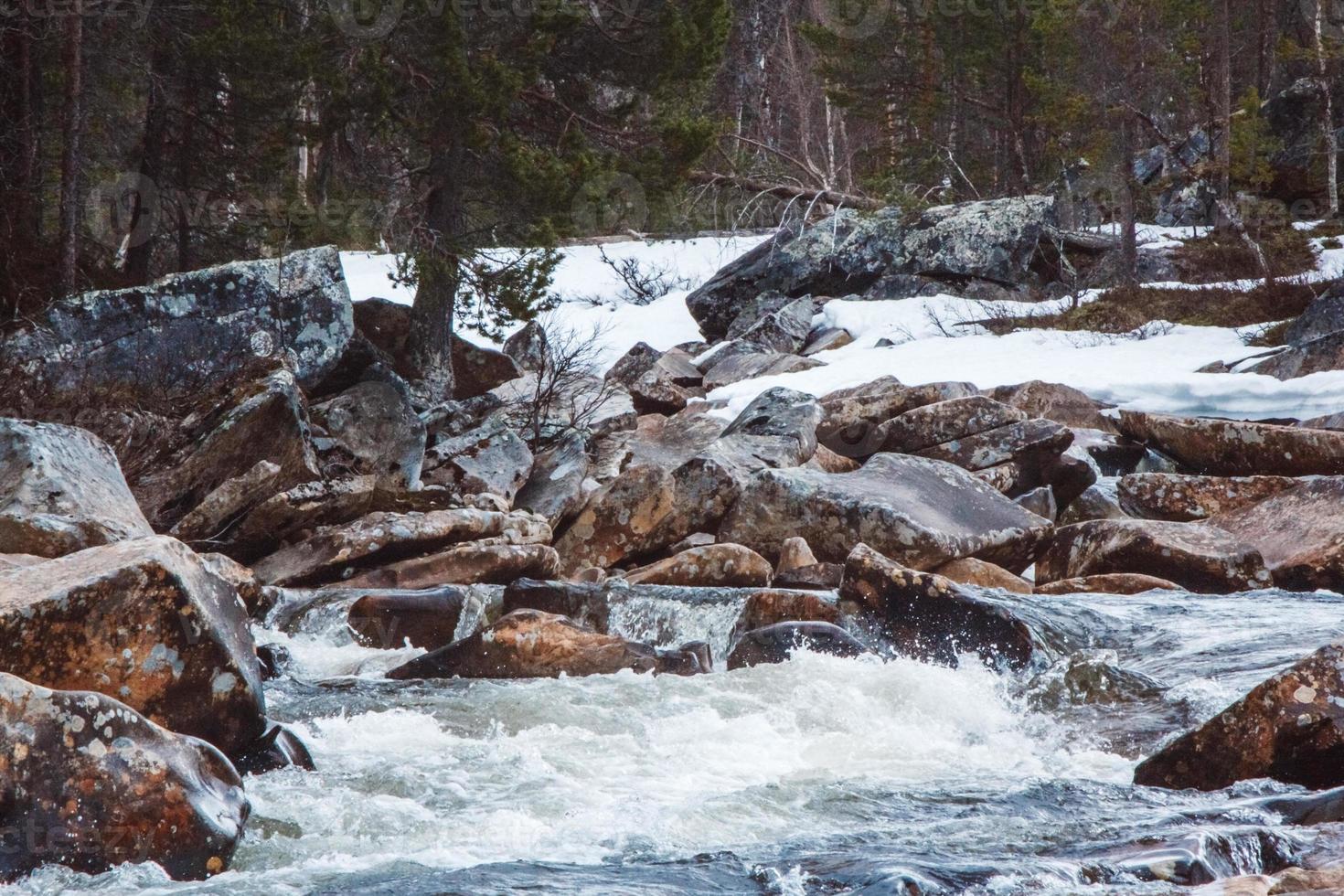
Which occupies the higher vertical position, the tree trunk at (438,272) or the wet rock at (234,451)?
the tree trunk at (438,272)

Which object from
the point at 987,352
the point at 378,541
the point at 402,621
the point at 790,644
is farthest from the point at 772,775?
the point at 987,352

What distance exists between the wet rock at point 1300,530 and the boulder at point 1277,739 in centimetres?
374

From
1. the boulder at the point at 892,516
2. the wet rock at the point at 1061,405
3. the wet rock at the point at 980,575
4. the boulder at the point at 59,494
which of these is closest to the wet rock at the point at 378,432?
the boulder at the point at 59,494

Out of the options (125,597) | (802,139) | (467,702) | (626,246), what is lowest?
(467,702)

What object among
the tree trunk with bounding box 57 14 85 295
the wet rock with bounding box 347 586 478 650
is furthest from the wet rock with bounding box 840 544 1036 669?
the tree trunk with bounding box 57 14 85 295

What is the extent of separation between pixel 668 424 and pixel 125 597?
9373 mm

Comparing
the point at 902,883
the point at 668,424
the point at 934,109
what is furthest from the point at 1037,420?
the point at 934,109

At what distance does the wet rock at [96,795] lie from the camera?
3475mm

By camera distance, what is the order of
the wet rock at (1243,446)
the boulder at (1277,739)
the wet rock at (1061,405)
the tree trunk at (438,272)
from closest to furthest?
1. the boulder at (1277,739)
2. the wet rock at (1243,446)
3. the tree trunk at (438,272)
4. the wet rock at (1061,405)

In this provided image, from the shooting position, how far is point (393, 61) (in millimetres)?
11375

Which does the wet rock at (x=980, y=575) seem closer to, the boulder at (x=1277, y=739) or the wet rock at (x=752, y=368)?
the boulder at (x=1277, y=739)

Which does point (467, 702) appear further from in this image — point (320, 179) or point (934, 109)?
point (934, 109)

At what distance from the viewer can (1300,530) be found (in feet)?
27.0

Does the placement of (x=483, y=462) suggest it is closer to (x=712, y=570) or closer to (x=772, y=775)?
(x=712, y=570)
